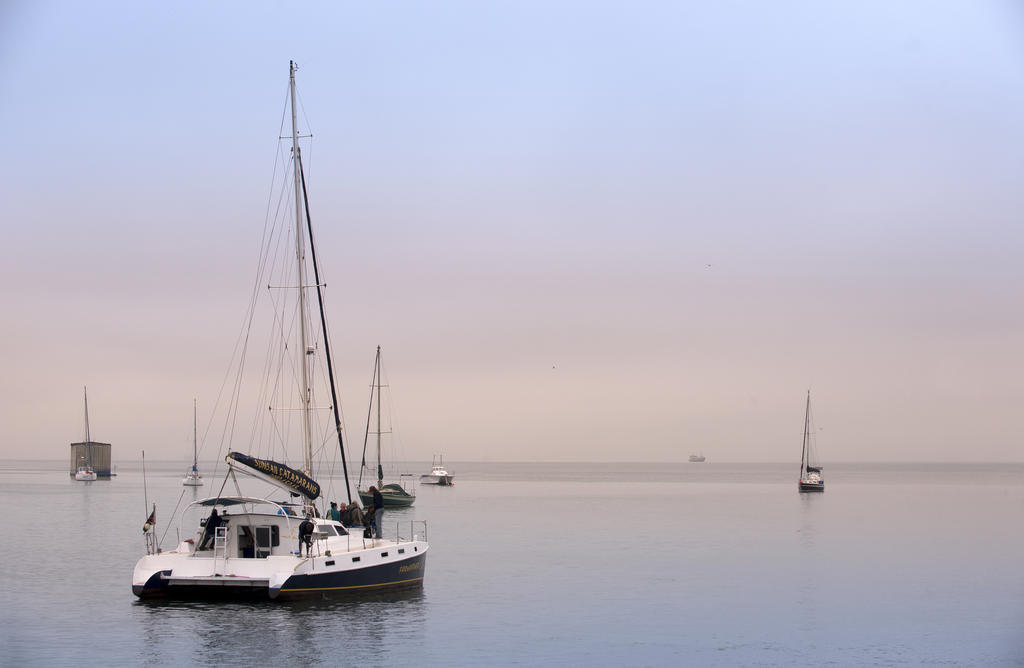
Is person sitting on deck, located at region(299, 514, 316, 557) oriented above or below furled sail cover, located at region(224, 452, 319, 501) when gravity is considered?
below

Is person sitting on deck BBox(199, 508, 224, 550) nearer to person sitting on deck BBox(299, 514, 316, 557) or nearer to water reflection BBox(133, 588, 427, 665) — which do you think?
water reflection BBox(133, 588, 427, 665)

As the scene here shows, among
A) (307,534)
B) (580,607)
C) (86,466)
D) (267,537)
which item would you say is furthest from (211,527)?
(86,466)

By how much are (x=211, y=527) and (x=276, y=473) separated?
3057mm

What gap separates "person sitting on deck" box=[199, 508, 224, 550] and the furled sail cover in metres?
1.95

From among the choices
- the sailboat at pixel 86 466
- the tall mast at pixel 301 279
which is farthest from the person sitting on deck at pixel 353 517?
the sailboat at pixel 86 466

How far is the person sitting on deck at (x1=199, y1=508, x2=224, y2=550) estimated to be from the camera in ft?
101

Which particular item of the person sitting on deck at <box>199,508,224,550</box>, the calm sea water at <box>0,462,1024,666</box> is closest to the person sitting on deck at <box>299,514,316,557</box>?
the calm sea water at <box>0,462,1024,666</box>

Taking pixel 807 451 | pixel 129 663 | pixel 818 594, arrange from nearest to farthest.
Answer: pixel 129 663
pixel 818 594
pixel 807 451

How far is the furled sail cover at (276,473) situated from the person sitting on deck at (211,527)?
1.95 metres

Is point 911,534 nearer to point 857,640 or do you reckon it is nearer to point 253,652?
point 857,640

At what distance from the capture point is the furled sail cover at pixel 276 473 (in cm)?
3281

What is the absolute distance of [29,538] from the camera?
5756 cm

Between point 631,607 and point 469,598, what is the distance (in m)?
5.83

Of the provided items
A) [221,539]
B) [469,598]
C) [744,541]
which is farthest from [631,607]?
[744,541]
